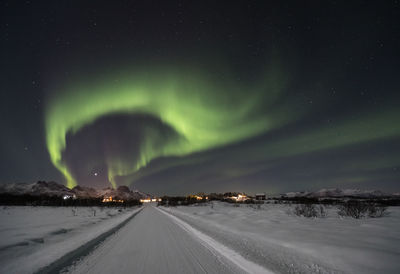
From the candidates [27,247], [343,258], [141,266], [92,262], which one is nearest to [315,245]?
[343,258]

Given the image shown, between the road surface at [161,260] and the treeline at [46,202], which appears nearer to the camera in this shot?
the road surface at [161,260]

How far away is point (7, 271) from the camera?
4.18 meters

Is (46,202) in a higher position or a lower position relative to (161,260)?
higher

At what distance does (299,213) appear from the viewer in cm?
2117

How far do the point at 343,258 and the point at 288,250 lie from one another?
4.42 ft

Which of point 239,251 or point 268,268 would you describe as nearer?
point 268,268

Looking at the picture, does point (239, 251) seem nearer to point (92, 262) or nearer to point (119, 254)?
point (119, 254)

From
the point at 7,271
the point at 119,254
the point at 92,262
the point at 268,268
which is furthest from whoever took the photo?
the point at 119,254

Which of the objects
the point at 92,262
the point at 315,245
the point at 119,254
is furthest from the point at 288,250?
the point at 92,262

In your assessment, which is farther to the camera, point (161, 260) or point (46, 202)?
point (46, 202)

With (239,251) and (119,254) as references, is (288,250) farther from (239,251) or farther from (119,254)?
(119,254)

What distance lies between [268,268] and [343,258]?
4.91ft

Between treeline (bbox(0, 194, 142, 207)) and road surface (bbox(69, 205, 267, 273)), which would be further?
treeline (bbox(0, 194, 142, 207))

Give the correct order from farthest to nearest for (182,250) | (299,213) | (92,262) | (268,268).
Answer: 1. (299,213)
2. (182,250)
3. (92,262)
4. (268,268)
